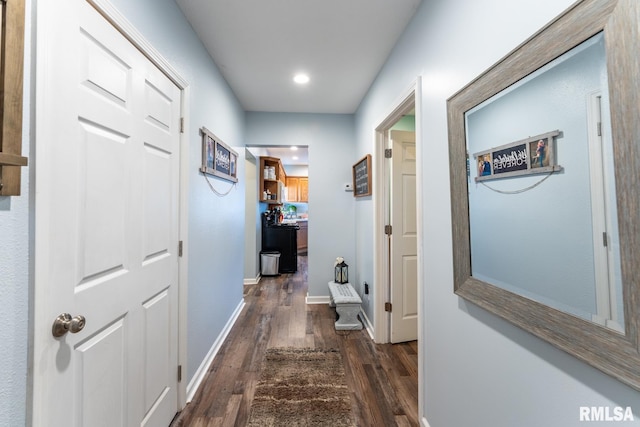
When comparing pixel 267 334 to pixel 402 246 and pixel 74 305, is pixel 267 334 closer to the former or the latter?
pixel 402 246

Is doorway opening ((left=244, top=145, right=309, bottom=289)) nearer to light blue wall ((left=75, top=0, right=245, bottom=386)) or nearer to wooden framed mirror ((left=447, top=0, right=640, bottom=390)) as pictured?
light blue wall ((left=75, top=0, right=245, bottom=386))

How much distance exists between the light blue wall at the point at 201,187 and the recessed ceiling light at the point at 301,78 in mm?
694

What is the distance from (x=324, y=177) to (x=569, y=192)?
114 inches

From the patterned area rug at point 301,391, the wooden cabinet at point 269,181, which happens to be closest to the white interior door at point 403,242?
the patterned area rug at point 301,391

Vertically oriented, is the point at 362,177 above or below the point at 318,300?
above

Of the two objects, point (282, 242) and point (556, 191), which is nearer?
point (556, 191)

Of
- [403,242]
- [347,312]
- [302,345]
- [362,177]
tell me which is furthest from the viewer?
[362,177]

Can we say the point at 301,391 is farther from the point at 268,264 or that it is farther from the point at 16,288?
the point at 268,264

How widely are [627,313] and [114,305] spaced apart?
164 cm

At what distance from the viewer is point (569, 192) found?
2.33ft

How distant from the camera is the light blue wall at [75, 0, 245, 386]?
4.71 feet

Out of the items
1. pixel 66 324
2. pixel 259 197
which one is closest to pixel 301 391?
pixel 66 324

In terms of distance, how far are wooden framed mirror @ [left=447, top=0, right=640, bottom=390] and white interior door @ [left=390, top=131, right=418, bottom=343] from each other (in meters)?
1.47

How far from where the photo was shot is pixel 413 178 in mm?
2584
